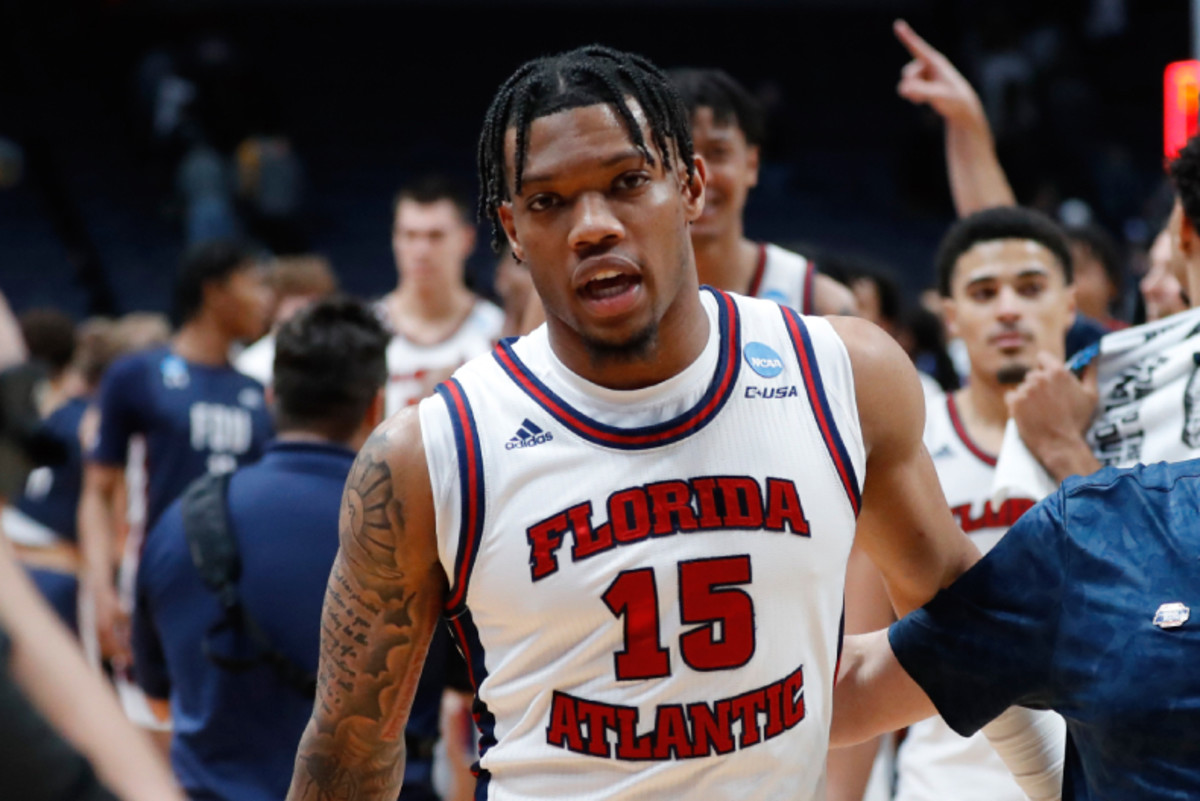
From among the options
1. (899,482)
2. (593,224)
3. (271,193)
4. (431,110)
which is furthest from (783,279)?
(431,110)

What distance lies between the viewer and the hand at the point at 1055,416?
10.8 ft

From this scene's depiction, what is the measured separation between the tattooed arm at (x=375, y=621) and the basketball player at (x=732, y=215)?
195cm

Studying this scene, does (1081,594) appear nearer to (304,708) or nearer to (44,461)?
(44,461)

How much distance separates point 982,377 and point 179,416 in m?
3.71

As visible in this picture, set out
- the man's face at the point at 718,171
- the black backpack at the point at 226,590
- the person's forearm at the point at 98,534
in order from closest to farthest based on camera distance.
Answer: the black backpack at the point at 226,590
the man's face at the point at 718,171
the person's forearm at the point at 98,534

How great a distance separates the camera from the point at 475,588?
2.38 m

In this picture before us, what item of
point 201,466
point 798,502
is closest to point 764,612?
point 798,502

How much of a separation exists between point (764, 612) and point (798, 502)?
0.19 metres

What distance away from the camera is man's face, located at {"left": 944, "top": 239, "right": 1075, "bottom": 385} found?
4.05 metres

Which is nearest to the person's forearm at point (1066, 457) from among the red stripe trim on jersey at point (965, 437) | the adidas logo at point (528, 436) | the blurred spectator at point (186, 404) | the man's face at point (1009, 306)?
the red stripe trim on jersey at point (965, 437)

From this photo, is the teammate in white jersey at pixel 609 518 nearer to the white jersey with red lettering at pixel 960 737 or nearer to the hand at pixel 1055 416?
the hand at pixel 1055 416

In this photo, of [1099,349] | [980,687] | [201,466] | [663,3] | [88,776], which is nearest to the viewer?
[88,776]

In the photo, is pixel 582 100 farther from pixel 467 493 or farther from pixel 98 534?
pixel 98 534

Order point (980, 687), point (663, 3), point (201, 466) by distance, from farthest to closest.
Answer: point (663, 3), point (201, 466), point (980, 687)
